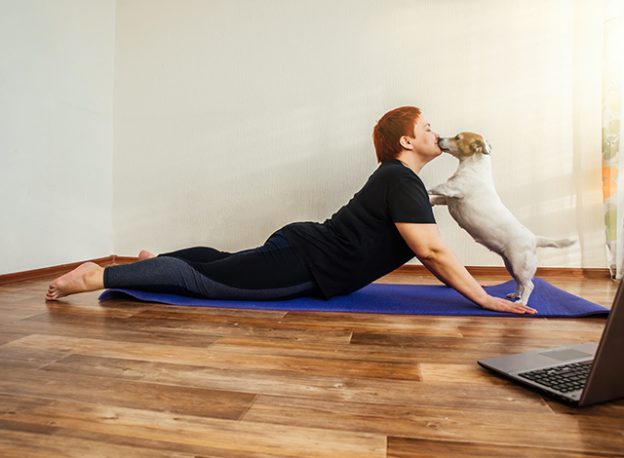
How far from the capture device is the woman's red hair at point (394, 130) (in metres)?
1.97

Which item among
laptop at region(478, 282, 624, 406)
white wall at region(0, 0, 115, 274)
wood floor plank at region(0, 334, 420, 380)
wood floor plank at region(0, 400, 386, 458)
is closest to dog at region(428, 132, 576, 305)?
laptop at region(478, 282, 624, 406)

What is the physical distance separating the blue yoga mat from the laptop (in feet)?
1.95

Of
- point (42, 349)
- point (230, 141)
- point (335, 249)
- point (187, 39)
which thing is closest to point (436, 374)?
point (335, 249)

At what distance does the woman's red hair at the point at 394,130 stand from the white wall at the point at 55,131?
186cm

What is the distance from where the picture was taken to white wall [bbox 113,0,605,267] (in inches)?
114

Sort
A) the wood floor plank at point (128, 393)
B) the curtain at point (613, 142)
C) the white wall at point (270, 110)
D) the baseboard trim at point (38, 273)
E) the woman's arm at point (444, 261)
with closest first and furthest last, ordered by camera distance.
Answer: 1. the wood floor plank at point (128, 393)
2. the woman's arm at point (444, 261)
3. the baseboard trim at point (38, 273)
4. the curtain at point (613, 142)
5. the white wall at point (270, 110)

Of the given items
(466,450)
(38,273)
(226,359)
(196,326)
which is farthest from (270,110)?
(466,450)

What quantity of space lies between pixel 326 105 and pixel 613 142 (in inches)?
67.0

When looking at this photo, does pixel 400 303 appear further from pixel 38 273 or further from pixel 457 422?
pixel 38 273

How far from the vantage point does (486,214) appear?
1.89 meters

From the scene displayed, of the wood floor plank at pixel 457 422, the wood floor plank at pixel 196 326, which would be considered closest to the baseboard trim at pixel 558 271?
the wood floor plank at pixel 196 326

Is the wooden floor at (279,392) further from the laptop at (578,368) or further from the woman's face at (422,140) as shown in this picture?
the woman's face at (422,140)

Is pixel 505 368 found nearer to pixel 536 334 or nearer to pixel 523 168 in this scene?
pixel 536 334

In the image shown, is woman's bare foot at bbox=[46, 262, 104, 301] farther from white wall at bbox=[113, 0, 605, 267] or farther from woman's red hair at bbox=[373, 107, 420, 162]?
white wall at bbox=[113, 0, 605, 267]
